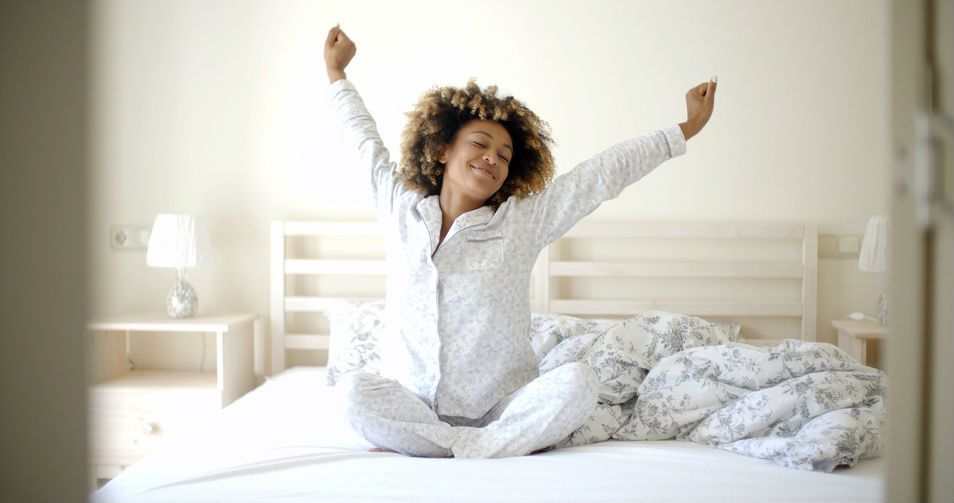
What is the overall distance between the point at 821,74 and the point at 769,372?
4.59ft

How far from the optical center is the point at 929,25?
0.56 m

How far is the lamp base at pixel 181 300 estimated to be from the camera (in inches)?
103

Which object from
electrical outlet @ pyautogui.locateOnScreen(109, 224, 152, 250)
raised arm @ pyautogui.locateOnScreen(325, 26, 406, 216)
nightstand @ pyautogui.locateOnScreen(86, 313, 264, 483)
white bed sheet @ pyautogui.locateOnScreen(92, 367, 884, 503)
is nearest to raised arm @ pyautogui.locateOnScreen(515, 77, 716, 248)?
raised arm @ pyautogui.locateOnScreen(325, 26, 406, 216)

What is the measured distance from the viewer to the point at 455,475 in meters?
1.37

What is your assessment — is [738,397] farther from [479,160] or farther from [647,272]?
[647,272]

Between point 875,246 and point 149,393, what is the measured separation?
243 cm

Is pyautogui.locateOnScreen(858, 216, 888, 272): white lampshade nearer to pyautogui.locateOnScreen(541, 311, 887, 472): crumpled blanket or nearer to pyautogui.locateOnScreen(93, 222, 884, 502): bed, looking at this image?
pyautogui.locateOnScreen(93, 222, 884, 502): bed

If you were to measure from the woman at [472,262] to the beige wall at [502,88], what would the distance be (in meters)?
0.94

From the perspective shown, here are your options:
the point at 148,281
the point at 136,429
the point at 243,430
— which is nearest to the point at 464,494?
the point at 243,430

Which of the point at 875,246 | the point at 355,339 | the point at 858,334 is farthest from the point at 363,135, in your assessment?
the point at 875,246

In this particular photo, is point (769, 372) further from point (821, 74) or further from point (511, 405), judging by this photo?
point (821, 74)

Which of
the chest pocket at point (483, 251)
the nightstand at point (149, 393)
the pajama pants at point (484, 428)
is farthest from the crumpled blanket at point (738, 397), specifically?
the nightstand at point (149, 393)

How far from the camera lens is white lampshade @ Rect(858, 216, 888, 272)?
8.20 ft

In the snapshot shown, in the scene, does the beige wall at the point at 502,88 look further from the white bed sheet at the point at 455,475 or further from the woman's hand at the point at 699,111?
the white bed sheet at the point at 455,475
